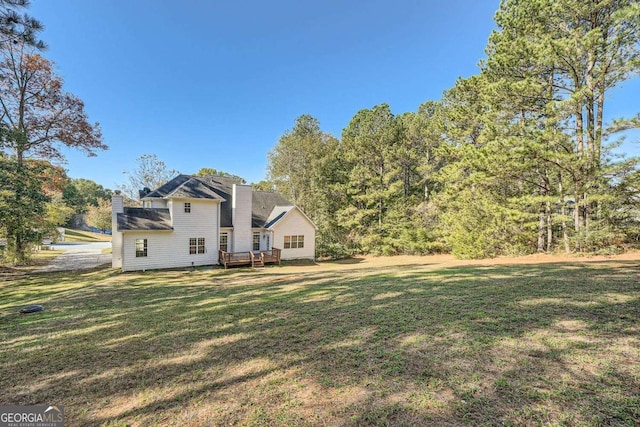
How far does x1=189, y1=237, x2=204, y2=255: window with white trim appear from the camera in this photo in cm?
1780

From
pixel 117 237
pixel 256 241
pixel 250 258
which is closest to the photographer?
pixel 117 237

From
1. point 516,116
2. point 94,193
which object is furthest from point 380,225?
point 94,193

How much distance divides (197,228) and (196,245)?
116 centimetres

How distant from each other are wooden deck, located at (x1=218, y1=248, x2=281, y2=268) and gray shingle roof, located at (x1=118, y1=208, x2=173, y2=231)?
3914 mm

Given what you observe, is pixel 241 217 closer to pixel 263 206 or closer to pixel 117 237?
pixel 263 206

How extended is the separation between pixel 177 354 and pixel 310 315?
2.74 metres

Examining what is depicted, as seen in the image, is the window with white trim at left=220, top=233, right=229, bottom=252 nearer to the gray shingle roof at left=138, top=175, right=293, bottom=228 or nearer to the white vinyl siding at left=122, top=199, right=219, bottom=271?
the white vinyl siding at left=122, top=199, right=219, bottom=271

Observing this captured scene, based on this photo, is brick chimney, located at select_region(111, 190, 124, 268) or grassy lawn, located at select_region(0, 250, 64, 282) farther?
brick chimney, located at select_region(111, 190, 124, 268)

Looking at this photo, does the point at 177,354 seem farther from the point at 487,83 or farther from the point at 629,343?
the point at 487,83

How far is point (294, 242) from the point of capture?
840 inches

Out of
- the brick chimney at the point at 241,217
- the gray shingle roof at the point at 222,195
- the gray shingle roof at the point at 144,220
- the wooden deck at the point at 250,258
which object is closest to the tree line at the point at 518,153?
the gray shingle roof at the point at 222,195

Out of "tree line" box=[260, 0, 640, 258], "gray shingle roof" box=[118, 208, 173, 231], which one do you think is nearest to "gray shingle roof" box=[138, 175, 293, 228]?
"gray shingle roof" box=[118, 208, 173, 231]

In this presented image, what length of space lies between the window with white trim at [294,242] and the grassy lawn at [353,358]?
13145mm

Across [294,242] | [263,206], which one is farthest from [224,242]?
[294,242]
